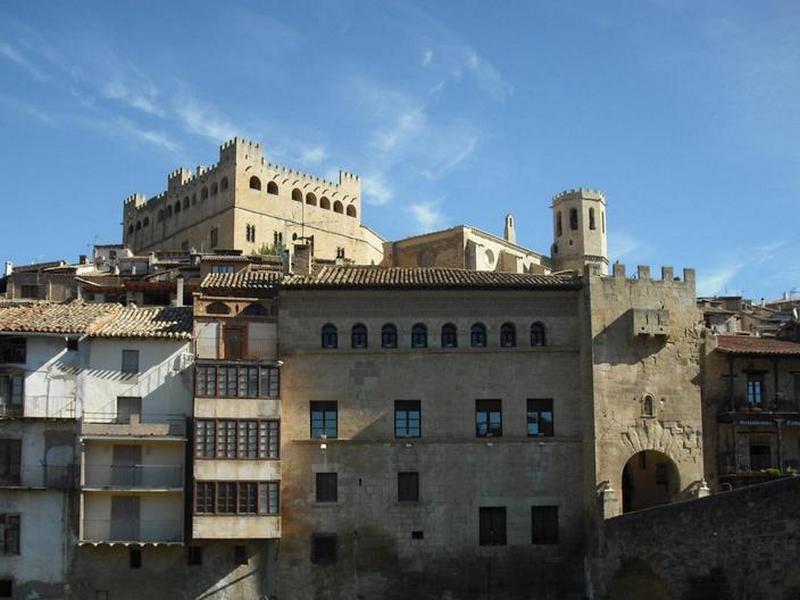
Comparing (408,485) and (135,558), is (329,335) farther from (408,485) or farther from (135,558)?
(135,558)

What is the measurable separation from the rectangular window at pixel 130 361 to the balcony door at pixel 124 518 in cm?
479

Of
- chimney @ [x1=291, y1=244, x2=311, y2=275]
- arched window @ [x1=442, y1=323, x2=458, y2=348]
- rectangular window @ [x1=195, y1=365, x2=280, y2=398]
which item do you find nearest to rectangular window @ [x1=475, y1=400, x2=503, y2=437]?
arched window @ [x1=442, y1=323, x2=458, y2=348]

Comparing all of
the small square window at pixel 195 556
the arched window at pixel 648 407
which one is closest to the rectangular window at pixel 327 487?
the small square window at pixel 195 556

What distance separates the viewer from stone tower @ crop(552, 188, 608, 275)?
112 metres

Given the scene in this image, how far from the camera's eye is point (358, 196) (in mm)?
110188

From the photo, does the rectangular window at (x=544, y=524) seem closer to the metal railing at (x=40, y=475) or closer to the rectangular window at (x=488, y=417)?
the rectangular window at (x=488, y=417)

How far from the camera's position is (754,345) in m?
48.3

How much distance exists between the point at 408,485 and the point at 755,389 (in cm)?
1417

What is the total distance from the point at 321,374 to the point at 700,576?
16.4 metres

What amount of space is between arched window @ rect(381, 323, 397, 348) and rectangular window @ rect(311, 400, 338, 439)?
3.02 metres

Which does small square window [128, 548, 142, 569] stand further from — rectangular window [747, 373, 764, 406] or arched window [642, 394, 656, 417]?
rectangular window [747, 373, 764, 406]

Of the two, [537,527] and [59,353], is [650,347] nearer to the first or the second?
[537,527]

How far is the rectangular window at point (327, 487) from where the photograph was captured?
44.9m

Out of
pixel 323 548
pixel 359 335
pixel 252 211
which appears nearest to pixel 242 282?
pixel 359 335
